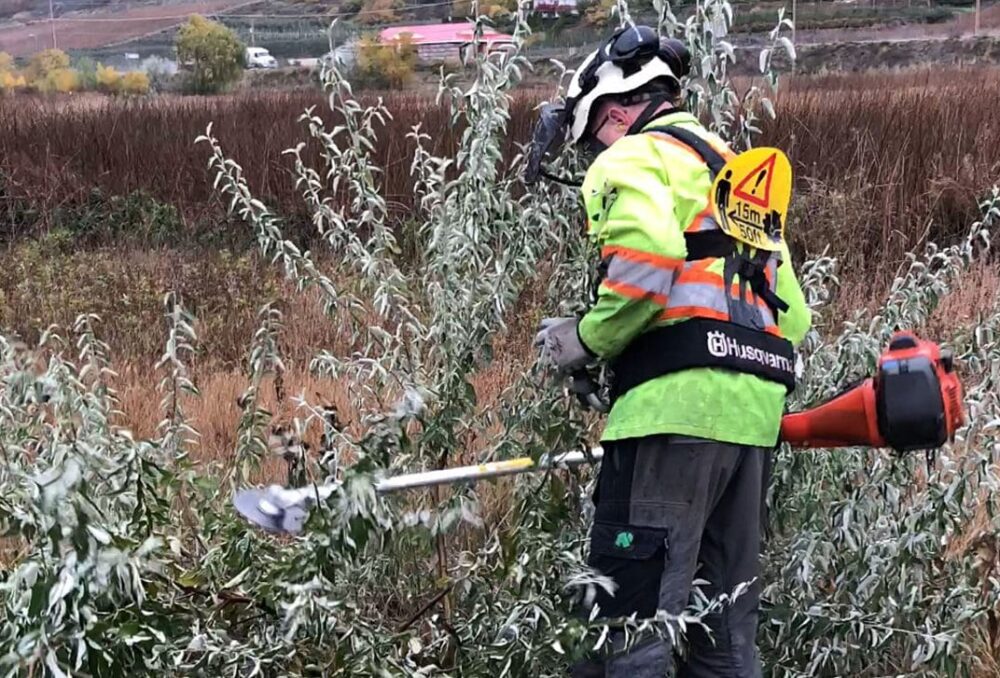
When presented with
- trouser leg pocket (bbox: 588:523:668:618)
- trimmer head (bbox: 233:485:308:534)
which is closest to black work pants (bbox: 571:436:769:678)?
trouser leg pocket (bbox: 588:523:668:618)

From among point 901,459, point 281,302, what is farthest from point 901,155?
point 901,459

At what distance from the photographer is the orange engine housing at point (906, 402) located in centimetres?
206

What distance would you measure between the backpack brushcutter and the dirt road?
40097 millimetres

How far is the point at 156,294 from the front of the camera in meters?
6.52

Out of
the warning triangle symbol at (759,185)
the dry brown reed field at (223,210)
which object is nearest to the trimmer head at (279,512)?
the warning triangle symbol at (759,185)

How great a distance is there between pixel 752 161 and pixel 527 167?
524 millimetres

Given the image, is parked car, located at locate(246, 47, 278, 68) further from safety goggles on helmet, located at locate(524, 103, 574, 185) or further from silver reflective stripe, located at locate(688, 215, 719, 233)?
silver reflective stripe, located at locate(688, 215, 719, 233)

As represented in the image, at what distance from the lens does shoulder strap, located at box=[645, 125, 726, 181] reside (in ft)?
7.12

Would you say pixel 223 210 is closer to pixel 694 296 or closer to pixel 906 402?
pixel 694 296

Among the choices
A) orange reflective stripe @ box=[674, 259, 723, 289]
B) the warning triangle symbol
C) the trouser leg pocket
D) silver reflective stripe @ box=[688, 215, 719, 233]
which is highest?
the warning triangle symbol

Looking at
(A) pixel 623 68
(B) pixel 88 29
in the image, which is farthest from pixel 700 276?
(B) pixel 88 29

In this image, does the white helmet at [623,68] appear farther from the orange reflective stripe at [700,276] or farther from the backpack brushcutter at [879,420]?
the backpack brushcutter at [879,420]

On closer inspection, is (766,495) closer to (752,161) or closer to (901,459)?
(901,459)

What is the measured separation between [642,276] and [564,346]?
0.31 metres
